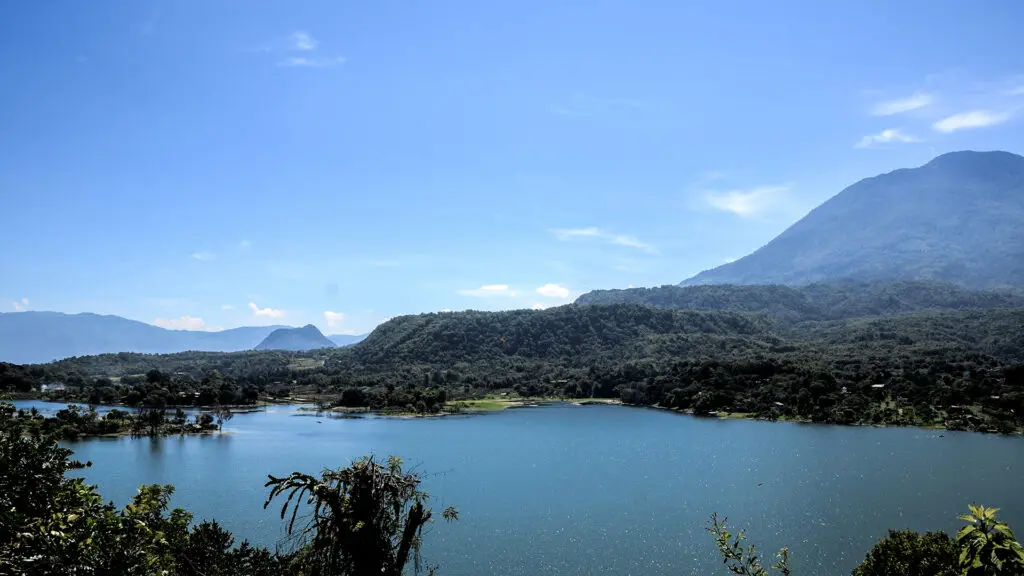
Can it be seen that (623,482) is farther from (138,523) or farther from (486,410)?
(486,410)

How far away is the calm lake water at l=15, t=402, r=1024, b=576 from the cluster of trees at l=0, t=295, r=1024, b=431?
1346cm

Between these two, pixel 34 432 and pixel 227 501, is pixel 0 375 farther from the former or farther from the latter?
pixel 34 432

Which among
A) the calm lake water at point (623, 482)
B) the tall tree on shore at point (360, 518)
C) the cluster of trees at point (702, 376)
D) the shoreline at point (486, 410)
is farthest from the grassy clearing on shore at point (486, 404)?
the tall tree on shore at point (360, 518)

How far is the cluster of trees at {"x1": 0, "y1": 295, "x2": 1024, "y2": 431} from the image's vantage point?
95312 millimetres

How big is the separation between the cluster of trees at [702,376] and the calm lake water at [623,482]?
13462 mm

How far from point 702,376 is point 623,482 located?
74846mm

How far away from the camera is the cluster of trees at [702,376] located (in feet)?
313

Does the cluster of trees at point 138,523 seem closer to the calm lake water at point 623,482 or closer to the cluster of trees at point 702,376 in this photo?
the calm lake water at point 623,482

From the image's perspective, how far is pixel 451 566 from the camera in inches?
1328

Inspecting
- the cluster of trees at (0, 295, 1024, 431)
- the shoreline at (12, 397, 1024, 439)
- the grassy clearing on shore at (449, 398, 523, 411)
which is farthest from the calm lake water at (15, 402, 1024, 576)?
the grassy clearing on shore at (449, 398, 523, 411)

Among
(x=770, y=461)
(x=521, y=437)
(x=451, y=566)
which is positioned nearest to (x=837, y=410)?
(x=770, y=461)

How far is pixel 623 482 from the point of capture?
187 ft

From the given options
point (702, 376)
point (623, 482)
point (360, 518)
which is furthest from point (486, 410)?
point (360, 518)

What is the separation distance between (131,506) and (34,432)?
205 centimetres
